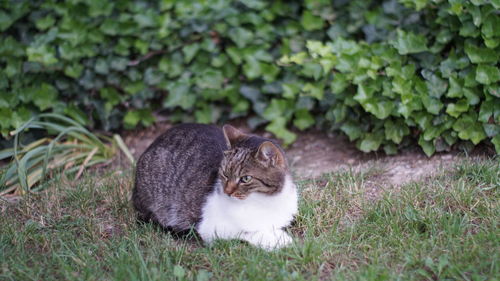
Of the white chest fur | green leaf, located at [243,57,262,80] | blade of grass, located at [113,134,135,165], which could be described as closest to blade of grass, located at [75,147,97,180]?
blade of grass, located at [113,134,135,165]

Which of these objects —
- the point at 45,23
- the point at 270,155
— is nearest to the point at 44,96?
the point at 45,23

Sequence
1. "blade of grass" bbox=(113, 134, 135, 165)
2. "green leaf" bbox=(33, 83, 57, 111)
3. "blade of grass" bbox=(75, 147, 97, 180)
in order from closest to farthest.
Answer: "blade of grass" bbox=(75, 147, 97, 180) → "blade of grass" bbox=(113, 134, 135, 165) → "green leaf" bbox=(33, 83, 57, 111)

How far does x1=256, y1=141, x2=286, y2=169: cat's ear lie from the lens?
11.1 feet

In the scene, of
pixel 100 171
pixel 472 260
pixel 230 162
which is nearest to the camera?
pixel 472 260

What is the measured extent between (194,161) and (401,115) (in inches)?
72.4

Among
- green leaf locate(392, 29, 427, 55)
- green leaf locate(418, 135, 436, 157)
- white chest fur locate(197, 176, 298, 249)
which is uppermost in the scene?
green leaf locate(392, 29, 427, 55)

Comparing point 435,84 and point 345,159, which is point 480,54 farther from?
point 345,159

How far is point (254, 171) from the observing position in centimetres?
345

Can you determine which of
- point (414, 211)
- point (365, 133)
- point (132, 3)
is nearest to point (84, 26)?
point (132, 3)

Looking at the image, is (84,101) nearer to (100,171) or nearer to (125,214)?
(100,171)

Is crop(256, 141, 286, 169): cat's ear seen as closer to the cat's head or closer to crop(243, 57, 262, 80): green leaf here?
the cat's head

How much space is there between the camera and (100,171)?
17.4ft

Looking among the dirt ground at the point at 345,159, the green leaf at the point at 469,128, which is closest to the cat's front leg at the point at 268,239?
the dirt ground at the point at 345,159

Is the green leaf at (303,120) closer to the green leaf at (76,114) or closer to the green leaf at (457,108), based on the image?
the green leaf at (457,108)
